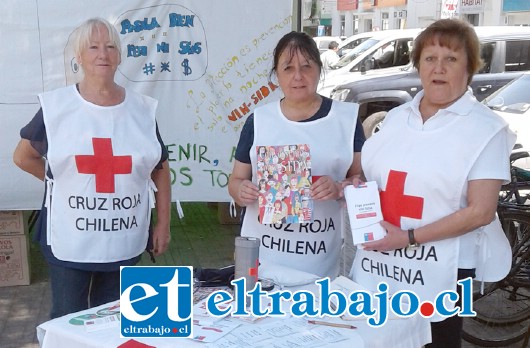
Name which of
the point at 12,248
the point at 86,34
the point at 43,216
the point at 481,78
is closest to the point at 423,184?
the point at 86,34

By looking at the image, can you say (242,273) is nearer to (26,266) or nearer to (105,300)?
(105,300)

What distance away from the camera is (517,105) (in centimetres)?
670

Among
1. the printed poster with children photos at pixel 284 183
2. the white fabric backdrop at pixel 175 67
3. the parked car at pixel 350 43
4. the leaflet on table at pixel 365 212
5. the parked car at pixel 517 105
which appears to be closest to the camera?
the leaflet on table at pixel 365 212

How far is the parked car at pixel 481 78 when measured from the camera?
910 centimetres

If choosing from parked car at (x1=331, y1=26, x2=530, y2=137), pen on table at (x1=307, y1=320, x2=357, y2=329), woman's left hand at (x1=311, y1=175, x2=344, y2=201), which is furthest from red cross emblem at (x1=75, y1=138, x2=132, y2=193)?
→ parked car at (x1=331, y1=26, x2=530, y2=137)

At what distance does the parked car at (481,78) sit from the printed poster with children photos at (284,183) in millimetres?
6794

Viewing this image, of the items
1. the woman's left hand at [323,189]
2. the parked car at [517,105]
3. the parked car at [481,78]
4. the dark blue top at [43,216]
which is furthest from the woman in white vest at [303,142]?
the parked car at [481,78]

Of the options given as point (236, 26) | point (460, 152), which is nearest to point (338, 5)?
point (236, 26)

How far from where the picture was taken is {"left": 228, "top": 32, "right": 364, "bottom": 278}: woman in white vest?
2539 mm

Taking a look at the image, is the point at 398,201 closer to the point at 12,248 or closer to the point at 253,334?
the point at 253,334

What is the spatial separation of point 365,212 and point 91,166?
3.34ft

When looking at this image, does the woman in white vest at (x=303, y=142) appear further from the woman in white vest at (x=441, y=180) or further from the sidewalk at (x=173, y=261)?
the sidewalk at (x=173, y=261)

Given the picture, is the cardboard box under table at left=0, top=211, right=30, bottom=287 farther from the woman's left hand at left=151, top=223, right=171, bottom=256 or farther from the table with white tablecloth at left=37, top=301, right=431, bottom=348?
the table with white tablecloth at left=37, top=301, right=431, bottom=348

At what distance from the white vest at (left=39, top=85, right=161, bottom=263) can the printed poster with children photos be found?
489 mm
